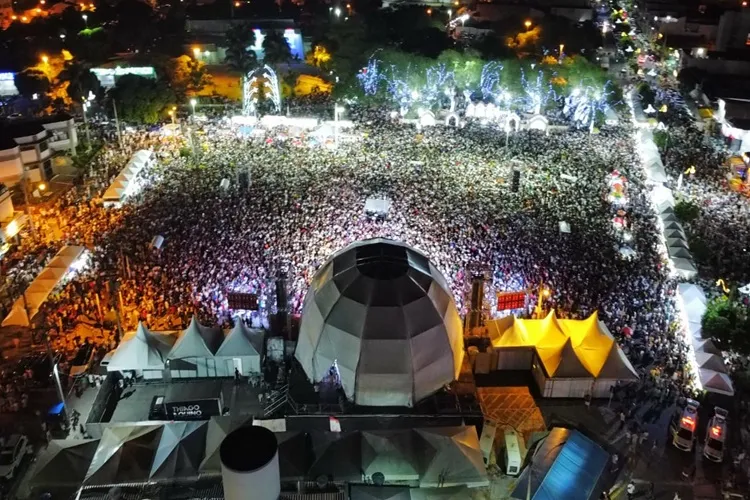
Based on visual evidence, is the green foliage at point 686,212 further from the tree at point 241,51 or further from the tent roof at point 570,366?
the tree at point 241,51

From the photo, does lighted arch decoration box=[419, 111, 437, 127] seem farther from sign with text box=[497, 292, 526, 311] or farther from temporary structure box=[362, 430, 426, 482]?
temporary structure box=[362, 430, 426, 482]

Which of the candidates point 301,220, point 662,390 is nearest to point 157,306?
point 301,220

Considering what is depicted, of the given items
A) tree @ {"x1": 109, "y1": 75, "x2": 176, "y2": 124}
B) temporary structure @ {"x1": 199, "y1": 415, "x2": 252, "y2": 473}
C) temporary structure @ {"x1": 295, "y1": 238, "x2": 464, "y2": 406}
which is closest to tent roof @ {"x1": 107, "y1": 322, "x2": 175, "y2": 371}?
temporary structure @ {"x1": 199, "y1": 415, "x2": 252, "y2": 473}

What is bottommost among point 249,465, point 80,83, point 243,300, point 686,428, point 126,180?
point 686,428

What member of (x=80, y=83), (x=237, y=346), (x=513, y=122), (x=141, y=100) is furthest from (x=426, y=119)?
(x=237, y=346)

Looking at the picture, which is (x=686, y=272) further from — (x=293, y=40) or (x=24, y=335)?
(x=293, y=40)

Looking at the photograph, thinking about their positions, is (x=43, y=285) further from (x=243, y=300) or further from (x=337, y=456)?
(x=337, y=456)
